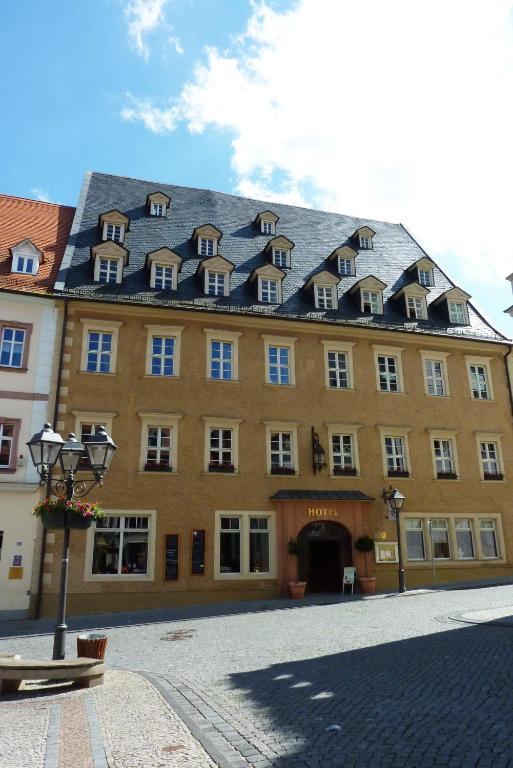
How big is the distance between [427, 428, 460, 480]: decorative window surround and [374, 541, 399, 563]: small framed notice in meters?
3.63

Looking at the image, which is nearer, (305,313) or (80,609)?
(80,609)

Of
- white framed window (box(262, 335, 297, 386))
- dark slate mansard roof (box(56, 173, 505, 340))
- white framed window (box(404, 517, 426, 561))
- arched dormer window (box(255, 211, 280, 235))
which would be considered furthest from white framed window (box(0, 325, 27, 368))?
white framed window (box(404, 517, 426, 561))

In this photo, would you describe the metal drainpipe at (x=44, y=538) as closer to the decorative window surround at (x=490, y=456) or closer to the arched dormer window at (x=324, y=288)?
the arched dormer window at (x=324, y=288)

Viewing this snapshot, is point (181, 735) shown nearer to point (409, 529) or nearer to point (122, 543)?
point (122, 543)

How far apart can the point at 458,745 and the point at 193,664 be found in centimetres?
574

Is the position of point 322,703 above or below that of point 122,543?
below

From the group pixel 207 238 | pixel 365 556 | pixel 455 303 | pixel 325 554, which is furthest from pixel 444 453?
pixel 207 238

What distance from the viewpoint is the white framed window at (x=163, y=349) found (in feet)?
71.9

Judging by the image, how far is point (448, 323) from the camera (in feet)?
→ 88.6

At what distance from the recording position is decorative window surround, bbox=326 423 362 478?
74.4 feet

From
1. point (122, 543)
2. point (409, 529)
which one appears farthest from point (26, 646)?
point (409, 529)

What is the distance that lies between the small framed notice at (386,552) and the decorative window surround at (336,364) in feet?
20.5

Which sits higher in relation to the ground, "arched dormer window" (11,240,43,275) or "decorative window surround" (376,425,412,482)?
"arched dormer window" (11,240,43,275)

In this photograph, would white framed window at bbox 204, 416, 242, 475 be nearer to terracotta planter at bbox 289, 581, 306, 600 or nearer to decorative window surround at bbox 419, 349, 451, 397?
terracotta planter at bbox 289, 581, 306, 600
